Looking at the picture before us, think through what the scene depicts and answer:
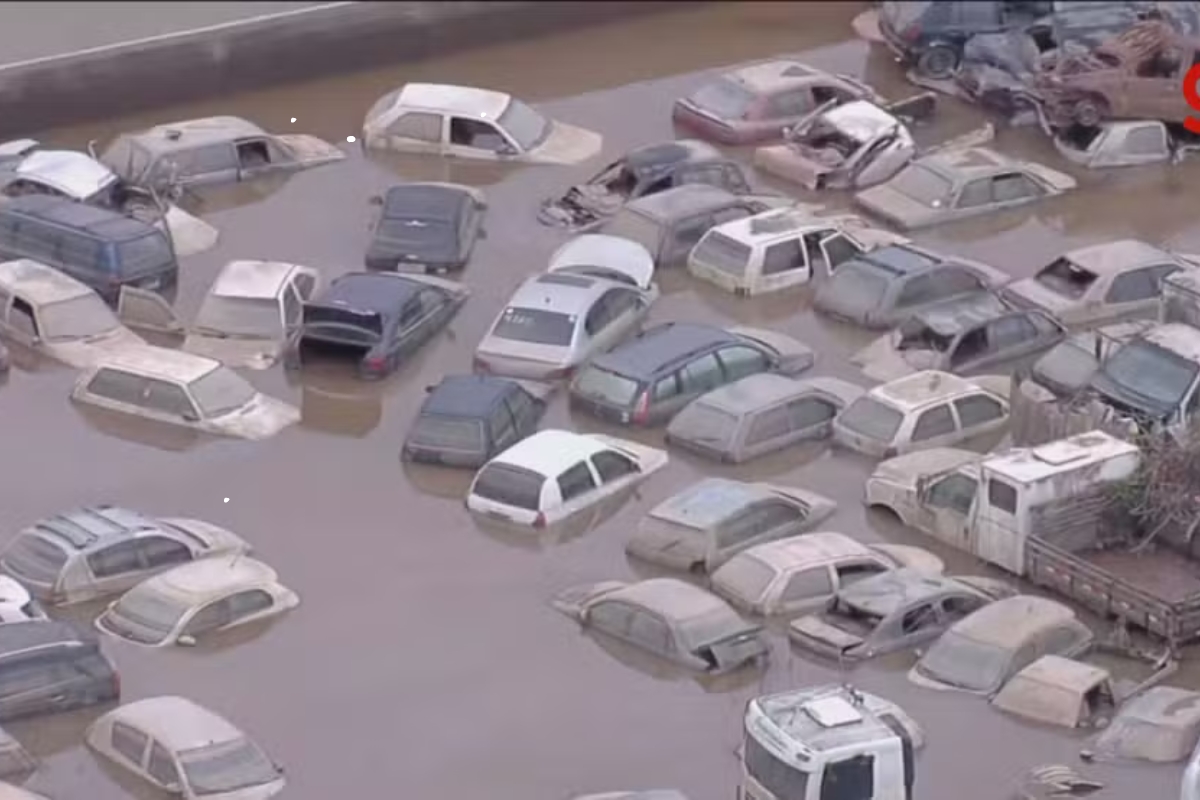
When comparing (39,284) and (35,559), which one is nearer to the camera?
(35,559)

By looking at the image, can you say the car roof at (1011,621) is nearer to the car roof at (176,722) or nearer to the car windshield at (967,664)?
the car windshield at (967,664)

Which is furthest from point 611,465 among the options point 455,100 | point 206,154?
point 455,100

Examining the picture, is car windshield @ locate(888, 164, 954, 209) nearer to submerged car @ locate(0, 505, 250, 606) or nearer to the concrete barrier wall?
the concrete barrier wall

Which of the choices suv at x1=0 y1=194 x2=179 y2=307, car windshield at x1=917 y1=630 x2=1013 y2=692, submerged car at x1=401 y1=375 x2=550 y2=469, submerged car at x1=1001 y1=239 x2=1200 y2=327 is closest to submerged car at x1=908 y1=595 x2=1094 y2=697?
car windshield at x1=917 y1=630 x2=1013 y2=692

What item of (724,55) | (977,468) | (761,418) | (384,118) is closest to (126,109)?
(384,118)

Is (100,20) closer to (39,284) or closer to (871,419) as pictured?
(39,284)

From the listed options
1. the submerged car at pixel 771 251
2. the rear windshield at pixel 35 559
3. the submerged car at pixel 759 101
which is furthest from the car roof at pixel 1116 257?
the rear windshield at pixel 35 559
